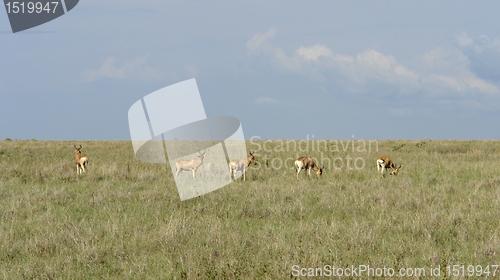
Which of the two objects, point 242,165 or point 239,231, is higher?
point 242,165

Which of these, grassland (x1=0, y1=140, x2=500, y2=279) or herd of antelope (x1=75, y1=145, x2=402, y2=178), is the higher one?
herd of antelope (x1=75, y1=145, x2=402, y2=178)

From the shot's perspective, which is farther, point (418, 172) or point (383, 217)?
point (418, 172)

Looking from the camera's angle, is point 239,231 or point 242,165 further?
point 242,165

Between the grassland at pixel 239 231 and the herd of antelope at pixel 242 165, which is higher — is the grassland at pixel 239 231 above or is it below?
below

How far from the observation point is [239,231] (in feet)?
22.4

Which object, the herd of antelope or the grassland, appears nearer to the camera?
the grassland

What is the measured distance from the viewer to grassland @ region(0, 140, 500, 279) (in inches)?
207

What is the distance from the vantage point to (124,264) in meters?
5.41

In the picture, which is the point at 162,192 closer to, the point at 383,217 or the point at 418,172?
the point at 383,217

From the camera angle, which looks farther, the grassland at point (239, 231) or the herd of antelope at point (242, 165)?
the herd of antelope at point (242, 165)

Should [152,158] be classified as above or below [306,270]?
above

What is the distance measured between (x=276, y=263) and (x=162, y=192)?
264 inches

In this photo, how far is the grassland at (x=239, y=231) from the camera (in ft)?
17.3

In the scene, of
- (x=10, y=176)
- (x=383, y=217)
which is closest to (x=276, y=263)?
(x=383, y=217)
